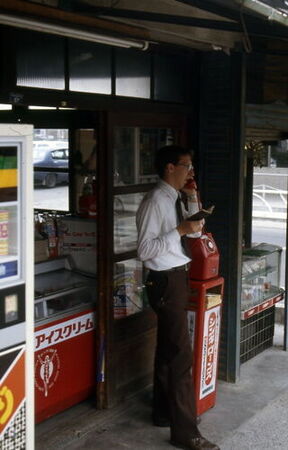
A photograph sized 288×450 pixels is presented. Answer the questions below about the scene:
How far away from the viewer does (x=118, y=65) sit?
446cm

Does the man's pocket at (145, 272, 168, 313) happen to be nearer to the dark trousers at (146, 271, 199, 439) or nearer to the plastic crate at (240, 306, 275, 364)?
the dark trousers at (146, 271, 199, 439)


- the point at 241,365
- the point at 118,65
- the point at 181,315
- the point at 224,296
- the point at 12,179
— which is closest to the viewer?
the point at 12,179

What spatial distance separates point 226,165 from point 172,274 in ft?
4.38

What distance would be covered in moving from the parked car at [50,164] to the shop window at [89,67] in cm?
99

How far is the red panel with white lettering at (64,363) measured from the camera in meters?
4.27

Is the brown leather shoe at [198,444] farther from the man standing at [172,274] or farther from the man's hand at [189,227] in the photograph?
the man's hand at [189,227]

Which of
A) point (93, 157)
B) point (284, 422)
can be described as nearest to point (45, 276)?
point (93, 157)

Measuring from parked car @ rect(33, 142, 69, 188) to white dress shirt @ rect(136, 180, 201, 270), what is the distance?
133 cm

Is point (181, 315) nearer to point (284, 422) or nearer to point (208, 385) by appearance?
point (208, 385)

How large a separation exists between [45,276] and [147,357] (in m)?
1.02

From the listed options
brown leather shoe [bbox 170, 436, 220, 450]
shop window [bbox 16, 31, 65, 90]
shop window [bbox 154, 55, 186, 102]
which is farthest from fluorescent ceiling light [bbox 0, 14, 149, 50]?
brown leather shoe [bbox 170, 436, 220, 450]

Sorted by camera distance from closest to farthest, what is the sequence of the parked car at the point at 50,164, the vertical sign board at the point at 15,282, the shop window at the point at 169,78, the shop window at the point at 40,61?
the vertical sign board at the point at 15,282 < the shop window at the point at 40,61 < the shop window at the point at 169,78 < the parked car at the point at 50,164

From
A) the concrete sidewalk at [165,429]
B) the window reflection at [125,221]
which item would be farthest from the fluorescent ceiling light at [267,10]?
the concrete sidewalk at [165,429]

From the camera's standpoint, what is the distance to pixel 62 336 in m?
4.41
